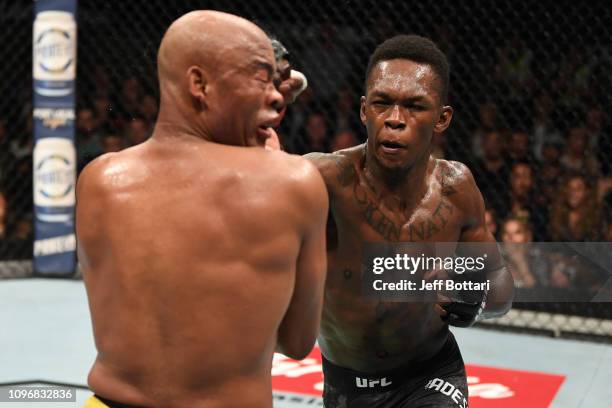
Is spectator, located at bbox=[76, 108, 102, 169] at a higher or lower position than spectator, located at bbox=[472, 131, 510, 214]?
higher

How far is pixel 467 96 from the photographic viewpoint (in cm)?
488

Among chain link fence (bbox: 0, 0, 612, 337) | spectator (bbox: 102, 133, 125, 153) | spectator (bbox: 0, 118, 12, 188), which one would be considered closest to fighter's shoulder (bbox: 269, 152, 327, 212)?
chain link fence (bbox: 0, 0, 612, 337)

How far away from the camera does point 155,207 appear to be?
117cm

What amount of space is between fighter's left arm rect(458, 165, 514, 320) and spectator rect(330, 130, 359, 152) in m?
2.73

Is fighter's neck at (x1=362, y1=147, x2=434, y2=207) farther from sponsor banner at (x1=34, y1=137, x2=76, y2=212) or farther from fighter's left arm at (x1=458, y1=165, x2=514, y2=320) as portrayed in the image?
sponsor banner at (x1=34, y1=137, x2=76, y2=212)

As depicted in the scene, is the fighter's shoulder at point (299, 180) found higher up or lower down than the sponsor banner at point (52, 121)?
lower down

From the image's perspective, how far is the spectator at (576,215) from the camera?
4.27m

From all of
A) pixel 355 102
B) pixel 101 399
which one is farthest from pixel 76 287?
pixel 101 399

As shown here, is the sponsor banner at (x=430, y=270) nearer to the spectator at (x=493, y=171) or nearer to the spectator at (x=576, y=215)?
the spectator at (x=576, y=215)

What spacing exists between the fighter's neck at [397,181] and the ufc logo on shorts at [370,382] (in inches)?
16.7

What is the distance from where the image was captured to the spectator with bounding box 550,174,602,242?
4270 mm

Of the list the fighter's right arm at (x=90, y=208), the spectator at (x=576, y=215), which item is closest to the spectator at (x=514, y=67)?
the spectator at (x=576, y=215)

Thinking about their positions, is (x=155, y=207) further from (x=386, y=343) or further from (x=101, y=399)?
(x=386, y=343)

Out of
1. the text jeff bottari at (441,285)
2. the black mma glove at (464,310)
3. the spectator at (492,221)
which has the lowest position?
the spectator at (492,221)
